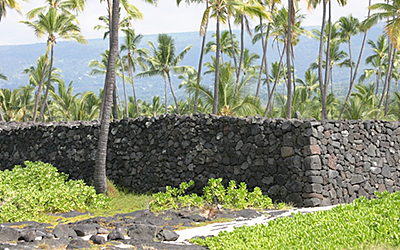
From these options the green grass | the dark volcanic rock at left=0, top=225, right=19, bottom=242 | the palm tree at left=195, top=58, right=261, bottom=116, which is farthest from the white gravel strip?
the palm tree at left=195, top=58, right=261, bottom=116

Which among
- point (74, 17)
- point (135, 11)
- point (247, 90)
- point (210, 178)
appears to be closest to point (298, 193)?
point (210, 178)

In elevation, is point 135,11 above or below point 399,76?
above

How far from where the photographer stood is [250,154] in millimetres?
10875

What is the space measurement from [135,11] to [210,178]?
9600 mm

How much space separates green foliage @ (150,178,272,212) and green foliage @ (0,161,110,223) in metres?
1.57

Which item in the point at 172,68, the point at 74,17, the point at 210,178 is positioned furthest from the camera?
the point at 172,68

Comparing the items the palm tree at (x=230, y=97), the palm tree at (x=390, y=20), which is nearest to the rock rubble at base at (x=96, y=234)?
the palm tree at (x=230, y=97)

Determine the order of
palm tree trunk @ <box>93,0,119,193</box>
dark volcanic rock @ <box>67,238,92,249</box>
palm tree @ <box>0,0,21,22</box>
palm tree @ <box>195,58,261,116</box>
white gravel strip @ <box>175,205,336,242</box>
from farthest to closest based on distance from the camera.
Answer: palm tree @ <box>0,0,21,22</box>, palm tree @ <box>195,58,261,116</box>, palm tree trunk @ <box>93,0,119,193</box>, white gravel strip @ <box>175,205,336,242</box>, dark volcanic rock @ <box>67,238,92,249</box>

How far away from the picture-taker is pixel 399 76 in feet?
157

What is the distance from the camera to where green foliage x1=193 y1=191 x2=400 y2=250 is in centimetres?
558

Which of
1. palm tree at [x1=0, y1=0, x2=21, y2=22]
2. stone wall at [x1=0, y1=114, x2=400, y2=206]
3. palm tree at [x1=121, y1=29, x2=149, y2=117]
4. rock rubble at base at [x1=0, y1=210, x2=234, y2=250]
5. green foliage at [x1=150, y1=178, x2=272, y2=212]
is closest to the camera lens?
rock rubble at base at [x1=0, y1=210, x2=234, y2=250]

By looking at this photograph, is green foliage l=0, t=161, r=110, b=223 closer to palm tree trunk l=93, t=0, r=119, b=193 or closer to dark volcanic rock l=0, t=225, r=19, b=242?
palm tree trunk l=93, t=0, r=119, b=193

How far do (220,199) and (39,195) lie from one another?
3.97 metres

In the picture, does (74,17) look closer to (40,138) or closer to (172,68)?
(172,68)
